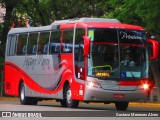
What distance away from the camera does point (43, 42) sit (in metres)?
27.7

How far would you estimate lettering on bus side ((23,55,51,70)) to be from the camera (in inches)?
1073

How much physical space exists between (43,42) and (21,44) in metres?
2.66

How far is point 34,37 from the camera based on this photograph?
94.8 ft

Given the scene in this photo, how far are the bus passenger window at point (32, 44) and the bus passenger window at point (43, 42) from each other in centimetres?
52

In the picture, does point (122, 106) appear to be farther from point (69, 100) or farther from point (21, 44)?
point (21, 44)

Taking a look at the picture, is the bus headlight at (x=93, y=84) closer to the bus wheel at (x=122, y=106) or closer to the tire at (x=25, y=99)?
the bus wheel at (x=122, y=106)

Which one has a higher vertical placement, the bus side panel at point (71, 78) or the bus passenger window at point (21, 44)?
the bus passenger window at point (21, 44)

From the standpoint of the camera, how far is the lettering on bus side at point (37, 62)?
2726 cm

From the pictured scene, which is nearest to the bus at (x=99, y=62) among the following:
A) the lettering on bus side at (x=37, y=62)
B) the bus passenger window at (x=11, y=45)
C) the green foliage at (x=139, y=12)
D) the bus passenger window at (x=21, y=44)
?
the lettering on bus side at (x=37, y=62)

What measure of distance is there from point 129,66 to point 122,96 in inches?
46.3

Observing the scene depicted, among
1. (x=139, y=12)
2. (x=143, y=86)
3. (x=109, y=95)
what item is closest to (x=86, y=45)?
(x=109, y=95)

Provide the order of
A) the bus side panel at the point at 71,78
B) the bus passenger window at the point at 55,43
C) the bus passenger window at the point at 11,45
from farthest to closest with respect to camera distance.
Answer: the bus passenger window at the point at 11,45 → the bus passenger window at the point at 55,43 → the bus side panel at the point at 71,78

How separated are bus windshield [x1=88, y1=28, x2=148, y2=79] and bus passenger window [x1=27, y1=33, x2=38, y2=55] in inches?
213

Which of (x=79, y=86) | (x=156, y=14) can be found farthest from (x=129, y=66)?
(x=156, y=14)
